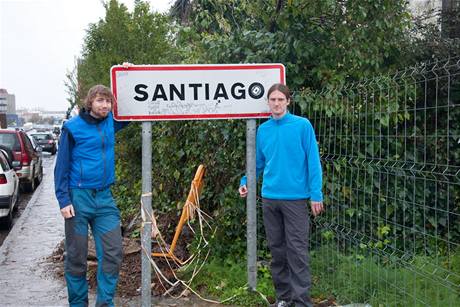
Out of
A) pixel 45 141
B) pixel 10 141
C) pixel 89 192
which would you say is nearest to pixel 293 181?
pixel 89 192

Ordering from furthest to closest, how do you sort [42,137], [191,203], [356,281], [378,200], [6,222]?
1. [42,137]
2. [6,222]
3. [191,203]
4. [356,281]
5. [378,200]

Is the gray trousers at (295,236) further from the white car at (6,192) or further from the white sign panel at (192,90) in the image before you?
the white car at (6,192)

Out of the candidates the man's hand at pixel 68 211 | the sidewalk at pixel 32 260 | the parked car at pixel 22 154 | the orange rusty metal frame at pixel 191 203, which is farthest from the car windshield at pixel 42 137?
the man's hand at pixel 68 211

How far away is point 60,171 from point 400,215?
2.85 meters

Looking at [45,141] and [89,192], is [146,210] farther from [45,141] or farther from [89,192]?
[45,141]

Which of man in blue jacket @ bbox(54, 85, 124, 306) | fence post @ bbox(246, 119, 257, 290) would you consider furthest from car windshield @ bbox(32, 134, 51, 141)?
man in blue jacket @ bbox(54, 85, 124, 306)

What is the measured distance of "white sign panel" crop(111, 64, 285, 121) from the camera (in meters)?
4.79

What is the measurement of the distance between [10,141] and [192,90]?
12.1m

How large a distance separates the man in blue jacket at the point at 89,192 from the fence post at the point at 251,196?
1.23 m

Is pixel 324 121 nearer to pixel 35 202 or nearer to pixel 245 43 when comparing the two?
pixel 245 43

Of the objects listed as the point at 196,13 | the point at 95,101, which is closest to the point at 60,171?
the point at 95,101

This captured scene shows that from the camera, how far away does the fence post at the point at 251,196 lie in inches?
205

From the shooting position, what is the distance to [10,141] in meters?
15.7

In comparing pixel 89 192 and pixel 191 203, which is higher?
pixel 89 192
